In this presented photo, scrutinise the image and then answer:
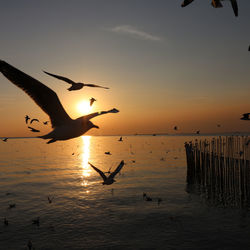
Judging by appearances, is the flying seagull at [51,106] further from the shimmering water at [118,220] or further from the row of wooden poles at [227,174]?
the row of wooden poles at [227,174]

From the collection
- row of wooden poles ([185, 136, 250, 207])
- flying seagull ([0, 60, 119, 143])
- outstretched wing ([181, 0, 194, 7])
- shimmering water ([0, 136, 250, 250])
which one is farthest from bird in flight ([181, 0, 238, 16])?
row of wooden poles ([185, 136, 250, 207])

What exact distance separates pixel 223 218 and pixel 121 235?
7545 millimetres

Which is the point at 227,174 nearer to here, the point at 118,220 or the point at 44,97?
the point at 118,220

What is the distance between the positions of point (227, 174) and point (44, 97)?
19106 mm

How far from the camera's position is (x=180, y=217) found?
62.1 ft

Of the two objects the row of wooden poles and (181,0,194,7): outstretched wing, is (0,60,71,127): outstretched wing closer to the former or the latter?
(181,0,194,7): outstretched wing

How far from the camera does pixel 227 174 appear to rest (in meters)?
20.3

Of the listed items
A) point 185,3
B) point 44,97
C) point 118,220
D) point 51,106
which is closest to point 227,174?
point 118,220

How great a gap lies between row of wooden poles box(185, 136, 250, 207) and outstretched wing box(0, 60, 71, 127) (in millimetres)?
15138

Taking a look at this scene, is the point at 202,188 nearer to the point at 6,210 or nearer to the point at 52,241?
the point at 52,241

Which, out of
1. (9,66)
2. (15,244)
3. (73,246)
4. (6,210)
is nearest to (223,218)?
(73,246)

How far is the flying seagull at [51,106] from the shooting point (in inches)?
133

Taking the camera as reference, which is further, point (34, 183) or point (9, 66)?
point (34, 183)

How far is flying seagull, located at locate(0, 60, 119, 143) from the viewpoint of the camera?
3367mm
